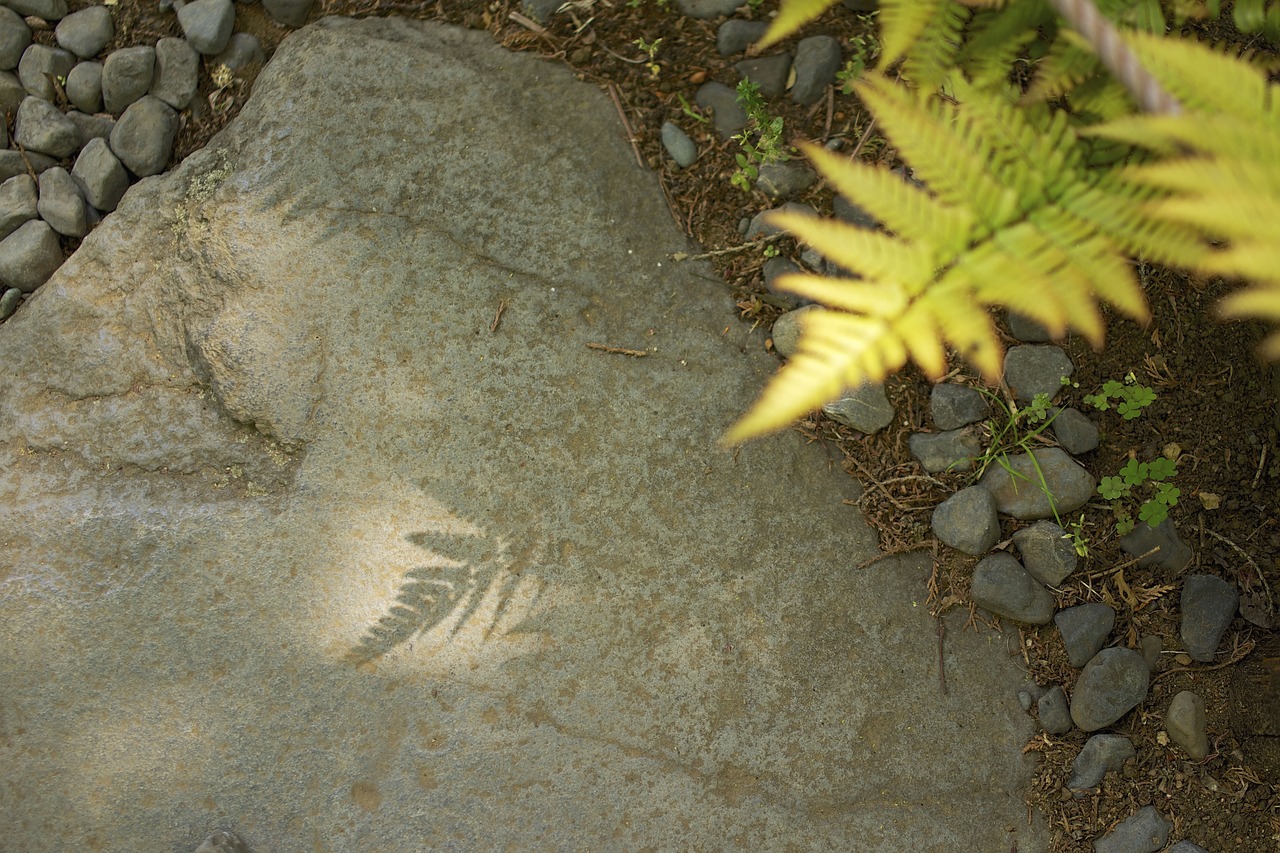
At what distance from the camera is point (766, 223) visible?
8.38 ft

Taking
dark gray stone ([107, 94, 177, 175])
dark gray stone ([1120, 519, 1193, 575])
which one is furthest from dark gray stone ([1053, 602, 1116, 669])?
dark gray stone ([107, 94, 177, 175])

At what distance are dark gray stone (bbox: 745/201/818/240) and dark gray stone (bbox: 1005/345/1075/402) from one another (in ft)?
2.16

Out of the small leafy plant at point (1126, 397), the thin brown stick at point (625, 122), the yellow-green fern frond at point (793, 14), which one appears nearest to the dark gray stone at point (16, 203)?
the thin brown stick at point (625, 122)

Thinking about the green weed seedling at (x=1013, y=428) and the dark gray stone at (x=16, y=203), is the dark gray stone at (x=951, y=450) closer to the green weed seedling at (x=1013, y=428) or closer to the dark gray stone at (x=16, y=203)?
the green weed seedling at (x=1013, y=428)

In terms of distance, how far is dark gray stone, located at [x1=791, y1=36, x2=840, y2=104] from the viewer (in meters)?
2.62

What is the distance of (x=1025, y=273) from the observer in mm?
1413

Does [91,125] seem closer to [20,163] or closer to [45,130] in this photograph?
[45,130]

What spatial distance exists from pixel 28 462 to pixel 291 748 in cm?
103

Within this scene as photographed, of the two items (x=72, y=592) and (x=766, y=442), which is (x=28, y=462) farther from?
(x=766, y=442)

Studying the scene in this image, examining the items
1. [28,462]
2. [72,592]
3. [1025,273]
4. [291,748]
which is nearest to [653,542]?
[291,748]

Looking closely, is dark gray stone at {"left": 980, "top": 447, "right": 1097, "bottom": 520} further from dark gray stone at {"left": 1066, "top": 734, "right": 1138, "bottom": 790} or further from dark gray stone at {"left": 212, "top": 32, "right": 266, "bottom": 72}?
dark gray stone at {"left": 212, "top": 32, "right": 266, "bottom": 72}

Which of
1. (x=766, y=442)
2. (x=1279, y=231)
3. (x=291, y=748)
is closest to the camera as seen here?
(x=1279, y=231)

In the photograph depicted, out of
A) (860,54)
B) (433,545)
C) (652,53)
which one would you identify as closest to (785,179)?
(860,54)

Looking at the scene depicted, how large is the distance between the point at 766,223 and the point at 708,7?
2.26 feet
